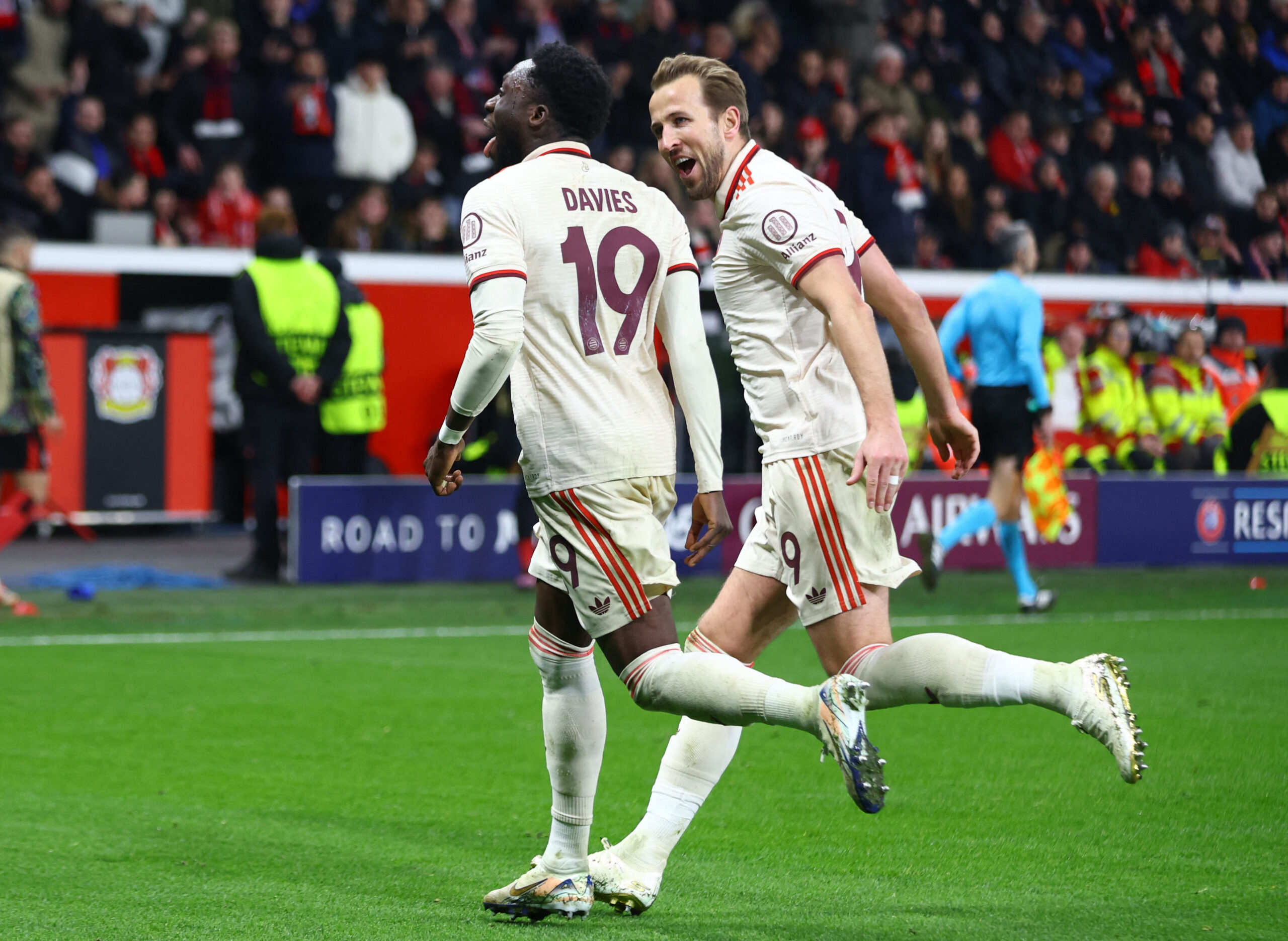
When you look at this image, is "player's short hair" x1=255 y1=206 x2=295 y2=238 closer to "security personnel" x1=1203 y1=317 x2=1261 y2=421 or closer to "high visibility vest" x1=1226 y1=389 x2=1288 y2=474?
"high visibility vest" x1=1226 y1=389 x2=1288 y2=474

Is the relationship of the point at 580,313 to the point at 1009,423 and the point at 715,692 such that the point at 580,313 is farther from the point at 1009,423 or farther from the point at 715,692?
the point at 1009,423

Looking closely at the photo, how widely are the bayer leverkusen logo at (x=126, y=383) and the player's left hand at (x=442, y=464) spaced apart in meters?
10.9

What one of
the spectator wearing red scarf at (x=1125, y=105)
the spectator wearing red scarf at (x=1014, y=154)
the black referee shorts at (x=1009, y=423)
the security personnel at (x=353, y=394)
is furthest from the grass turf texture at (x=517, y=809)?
the spectator wearing red scarf at (x=1125, y=105)

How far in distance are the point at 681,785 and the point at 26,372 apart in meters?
6.58

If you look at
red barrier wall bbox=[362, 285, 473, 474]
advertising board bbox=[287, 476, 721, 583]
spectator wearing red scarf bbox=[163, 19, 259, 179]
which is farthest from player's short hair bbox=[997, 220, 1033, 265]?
spectator wearing red scarf bbox=[163, 19, 259, 179]

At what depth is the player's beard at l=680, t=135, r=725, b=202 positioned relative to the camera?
430cm

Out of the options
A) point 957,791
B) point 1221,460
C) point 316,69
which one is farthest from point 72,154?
point 957,791

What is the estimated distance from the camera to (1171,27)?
2336cm

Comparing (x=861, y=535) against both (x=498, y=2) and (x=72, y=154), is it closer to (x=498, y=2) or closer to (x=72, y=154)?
(x=72, y=154)

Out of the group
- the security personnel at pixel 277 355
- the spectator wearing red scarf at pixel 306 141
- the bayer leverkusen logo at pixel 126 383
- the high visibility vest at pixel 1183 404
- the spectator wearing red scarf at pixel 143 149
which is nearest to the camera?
the security personnel at pixel 277 355

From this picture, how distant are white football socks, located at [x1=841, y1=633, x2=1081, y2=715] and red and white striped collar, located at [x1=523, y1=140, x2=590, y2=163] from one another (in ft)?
4.19

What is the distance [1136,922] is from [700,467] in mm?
1368

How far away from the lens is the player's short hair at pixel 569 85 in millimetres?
4062

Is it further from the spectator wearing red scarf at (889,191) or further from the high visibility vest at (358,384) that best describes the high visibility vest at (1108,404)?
the high visibility vest at (358,384)
